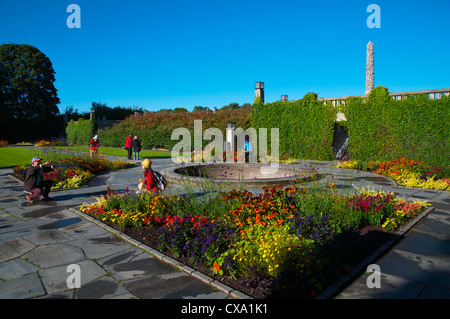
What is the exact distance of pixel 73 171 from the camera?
32.7ft

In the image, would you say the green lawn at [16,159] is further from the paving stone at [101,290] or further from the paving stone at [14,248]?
the paving stone at [101,290]

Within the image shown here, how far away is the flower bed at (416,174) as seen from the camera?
812 centimetres

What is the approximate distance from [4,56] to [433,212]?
1916 inches

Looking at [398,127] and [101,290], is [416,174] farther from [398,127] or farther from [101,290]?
[101,290]

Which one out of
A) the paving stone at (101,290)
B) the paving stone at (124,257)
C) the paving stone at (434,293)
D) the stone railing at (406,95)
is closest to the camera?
the paving stone at (434,293)

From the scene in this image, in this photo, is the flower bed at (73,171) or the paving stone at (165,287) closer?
the paving stone at (165,287)

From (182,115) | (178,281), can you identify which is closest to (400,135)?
(178,281)

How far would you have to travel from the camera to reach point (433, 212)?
585 cm

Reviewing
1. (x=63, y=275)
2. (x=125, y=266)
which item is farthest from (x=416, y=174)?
(x=63, y=275)

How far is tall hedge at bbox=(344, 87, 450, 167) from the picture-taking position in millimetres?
11859

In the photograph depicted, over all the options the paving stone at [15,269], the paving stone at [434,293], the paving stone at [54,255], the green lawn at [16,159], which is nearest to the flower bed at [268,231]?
the paving stone at [434,293]

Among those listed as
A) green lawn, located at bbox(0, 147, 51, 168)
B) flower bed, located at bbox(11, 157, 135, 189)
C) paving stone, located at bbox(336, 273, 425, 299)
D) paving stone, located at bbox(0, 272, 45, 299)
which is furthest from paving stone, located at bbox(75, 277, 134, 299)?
green lawn, located at bbox(0, 147, 51, 168)

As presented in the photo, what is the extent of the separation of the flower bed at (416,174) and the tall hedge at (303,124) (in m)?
4.86

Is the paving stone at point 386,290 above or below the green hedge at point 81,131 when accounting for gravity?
Answer: below
